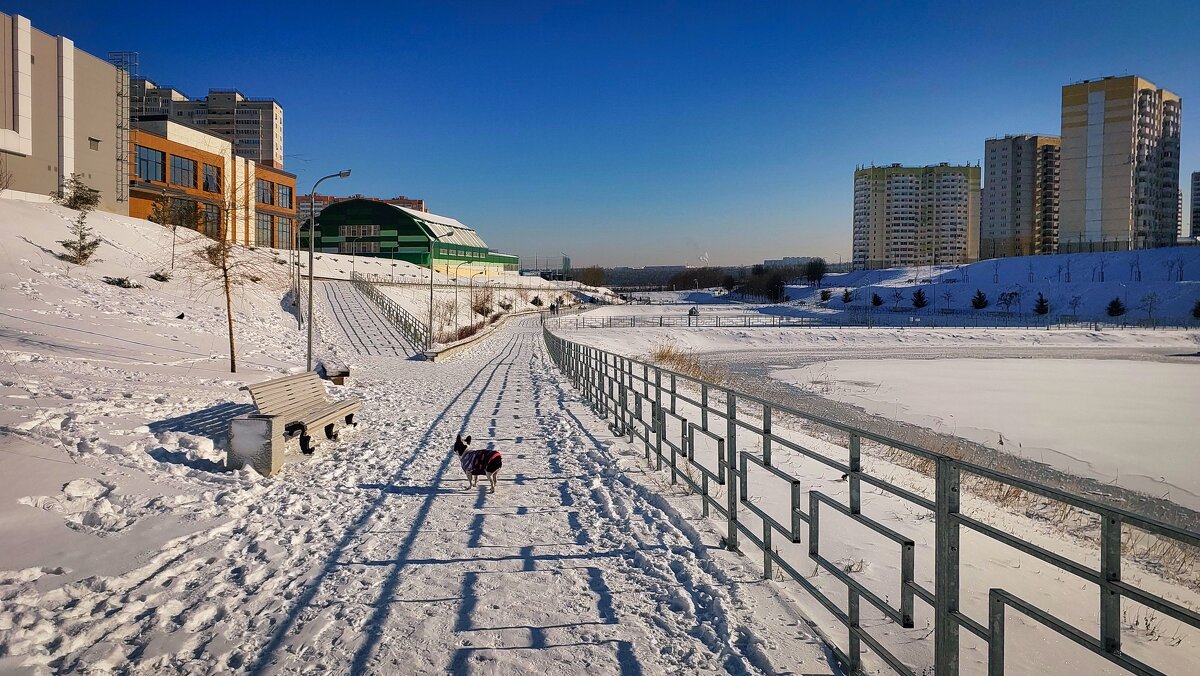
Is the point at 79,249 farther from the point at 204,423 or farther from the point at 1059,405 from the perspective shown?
the point at 1059,405

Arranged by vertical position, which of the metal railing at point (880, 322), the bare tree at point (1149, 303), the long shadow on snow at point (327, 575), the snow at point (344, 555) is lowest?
the long shadow on snow at point (327, 575)

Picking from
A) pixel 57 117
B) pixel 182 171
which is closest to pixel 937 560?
pixel 57 117

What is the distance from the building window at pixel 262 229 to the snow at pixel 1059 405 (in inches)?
1915

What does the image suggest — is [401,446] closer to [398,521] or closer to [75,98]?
[398,521]

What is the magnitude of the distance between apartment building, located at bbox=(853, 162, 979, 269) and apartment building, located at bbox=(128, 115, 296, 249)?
453ft

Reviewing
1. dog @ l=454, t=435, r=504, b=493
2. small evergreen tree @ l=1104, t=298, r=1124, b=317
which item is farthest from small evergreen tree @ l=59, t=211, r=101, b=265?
small evergreen tree @ l=1104, t=298, r=1124, b=317

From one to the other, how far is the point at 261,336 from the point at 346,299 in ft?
83.9

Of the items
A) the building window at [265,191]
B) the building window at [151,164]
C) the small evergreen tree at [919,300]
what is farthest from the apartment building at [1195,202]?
the building window at [151,164]

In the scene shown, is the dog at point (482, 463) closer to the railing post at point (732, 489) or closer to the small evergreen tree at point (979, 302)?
the railing post at point (732, 489)

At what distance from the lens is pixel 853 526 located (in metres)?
6.46

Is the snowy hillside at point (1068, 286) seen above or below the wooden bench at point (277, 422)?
above

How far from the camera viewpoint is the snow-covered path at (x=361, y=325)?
103ft

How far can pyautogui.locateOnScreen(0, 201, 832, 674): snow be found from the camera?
158 inches

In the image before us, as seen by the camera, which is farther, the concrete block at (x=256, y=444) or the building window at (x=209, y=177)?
the building window at (x=209, y=177)
